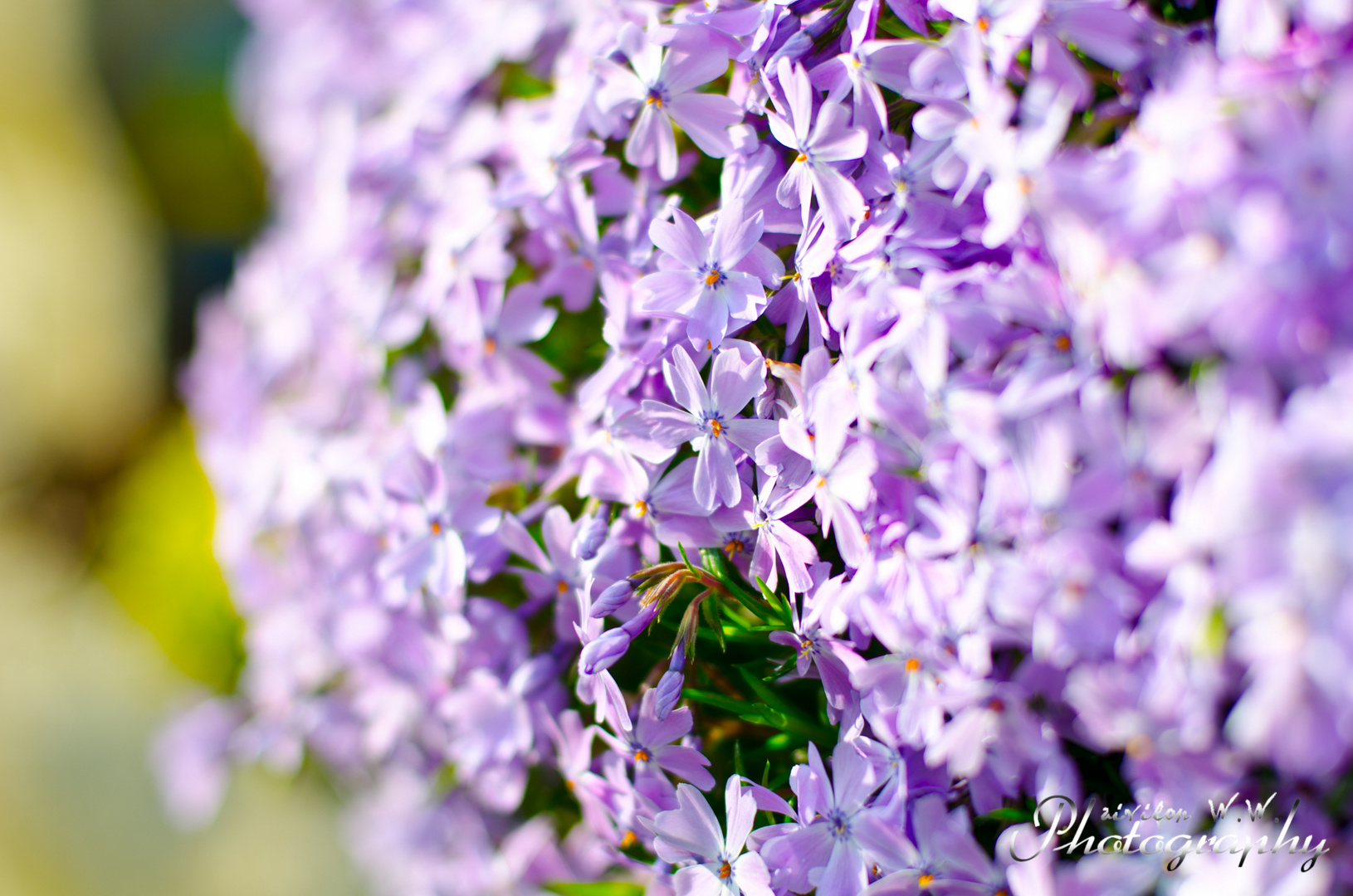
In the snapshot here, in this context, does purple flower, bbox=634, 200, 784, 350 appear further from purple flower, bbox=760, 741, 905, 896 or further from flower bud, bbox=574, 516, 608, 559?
purple flower, bbox=760, 741, 905, 896

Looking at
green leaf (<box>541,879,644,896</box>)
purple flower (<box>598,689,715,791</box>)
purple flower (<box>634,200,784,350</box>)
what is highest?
purple flower (<box>634,200,784,350</box>)

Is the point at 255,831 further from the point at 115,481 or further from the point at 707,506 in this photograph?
the point at 707,506

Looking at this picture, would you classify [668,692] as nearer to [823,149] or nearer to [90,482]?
[823,149]

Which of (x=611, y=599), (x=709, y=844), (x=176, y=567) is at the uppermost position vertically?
(x=611, y=599)

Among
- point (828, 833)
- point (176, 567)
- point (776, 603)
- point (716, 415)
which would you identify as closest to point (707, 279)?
point (716, 415)

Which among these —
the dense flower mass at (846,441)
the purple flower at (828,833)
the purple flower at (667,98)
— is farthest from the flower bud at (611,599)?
the purple flower at (667,98)

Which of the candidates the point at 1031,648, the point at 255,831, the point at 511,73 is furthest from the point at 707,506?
the point at 255,831

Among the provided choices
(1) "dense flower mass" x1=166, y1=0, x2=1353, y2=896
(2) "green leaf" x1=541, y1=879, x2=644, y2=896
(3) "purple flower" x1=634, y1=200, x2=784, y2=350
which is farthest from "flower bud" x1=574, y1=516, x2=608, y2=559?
(2) "green leaf" x1=541, y1=879, x2=644, y2=896

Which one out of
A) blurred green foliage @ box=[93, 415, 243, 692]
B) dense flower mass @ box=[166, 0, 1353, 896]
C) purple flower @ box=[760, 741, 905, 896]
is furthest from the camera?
blurred green foliage @ box=[93, 415, 243, 692]
